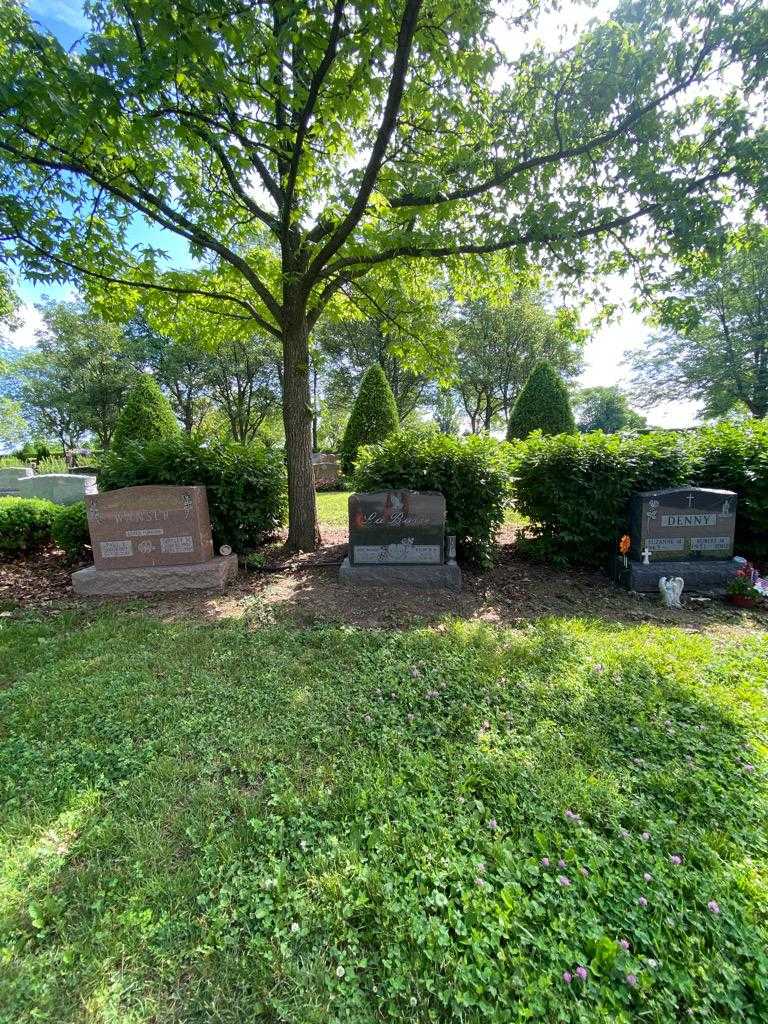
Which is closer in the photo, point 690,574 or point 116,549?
point 690,574

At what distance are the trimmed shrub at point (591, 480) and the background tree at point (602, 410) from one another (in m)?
35.4

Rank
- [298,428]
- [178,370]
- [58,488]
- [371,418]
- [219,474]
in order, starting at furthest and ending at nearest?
[178,370] < [371,418] < [58,488] < [298,428] < [219,474]

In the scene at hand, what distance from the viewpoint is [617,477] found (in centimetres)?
535

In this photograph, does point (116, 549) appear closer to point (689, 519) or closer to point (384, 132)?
point (384, 132)

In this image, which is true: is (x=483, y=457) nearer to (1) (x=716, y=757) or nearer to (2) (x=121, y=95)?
(1) (x=716, y=757)

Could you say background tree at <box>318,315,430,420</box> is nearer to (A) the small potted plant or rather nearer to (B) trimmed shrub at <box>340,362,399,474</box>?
(B) trimmed shrub at <box>340,362,399,474</box>

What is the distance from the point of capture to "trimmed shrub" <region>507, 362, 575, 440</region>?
14352 mm

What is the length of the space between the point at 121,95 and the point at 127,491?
143 inches

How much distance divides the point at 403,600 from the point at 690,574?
3.30 m

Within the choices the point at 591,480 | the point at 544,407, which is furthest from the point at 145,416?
the point at 544,407

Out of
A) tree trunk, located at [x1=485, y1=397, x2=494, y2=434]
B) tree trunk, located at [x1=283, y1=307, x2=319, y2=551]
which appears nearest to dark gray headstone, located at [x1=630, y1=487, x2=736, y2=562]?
tree trunk, located at [x1=283, y1=307, x2=319, y2=551]

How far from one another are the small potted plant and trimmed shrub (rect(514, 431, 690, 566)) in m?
1.23

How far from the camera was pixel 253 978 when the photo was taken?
1.35 meters

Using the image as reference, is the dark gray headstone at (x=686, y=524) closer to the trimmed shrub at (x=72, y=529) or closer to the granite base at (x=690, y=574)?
the granite base at (x=690, y=574)
